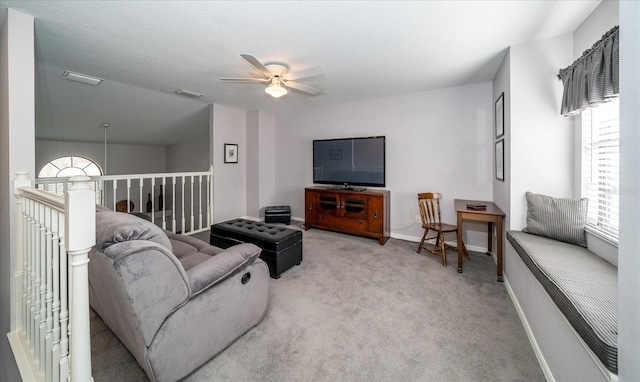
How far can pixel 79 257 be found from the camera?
1008 millimetres

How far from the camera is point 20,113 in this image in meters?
1.94

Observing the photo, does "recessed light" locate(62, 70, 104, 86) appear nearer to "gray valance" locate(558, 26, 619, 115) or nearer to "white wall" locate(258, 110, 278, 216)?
"white wall" locate(258, 110, 278, 216)

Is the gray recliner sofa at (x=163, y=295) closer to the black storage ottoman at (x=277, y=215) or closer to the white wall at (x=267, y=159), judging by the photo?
the black storage ottoman at (x=277, y=215)

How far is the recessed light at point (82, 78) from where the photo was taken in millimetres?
3152

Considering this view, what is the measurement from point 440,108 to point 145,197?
773 centimetres

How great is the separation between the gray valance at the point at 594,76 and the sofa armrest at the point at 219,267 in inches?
100

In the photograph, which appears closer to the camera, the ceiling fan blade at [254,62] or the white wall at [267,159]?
the ceiling fan blade at [254,62]

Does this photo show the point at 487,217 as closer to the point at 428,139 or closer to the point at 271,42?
the point at 428,139

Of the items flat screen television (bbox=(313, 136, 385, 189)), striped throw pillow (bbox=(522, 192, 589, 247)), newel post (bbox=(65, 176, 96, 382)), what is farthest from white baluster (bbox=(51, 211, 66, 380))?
flat screen television (bbox=(313, 136, 385, 189))

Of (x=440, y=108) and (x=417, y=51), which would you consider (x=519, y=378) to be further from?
(x=440, y=108)

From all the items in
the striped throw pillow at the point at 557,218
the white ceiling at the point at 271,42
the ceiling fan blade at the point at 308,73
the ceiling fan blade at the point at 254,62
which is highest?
the white ceiling at the point at 271,42

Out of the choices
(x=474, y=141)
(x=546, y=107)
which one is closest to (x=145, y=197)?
(x=474, y=141)

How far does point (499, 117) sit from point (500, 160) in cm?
50

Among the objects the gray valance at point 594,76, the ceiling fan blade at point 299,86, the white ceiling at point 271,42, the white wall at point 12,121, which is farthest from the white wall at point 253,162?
the gray valance at point 594,76
